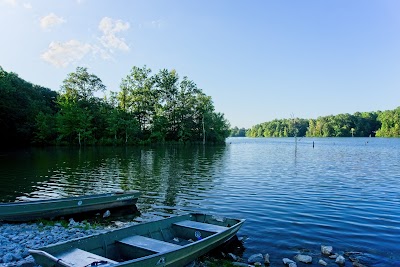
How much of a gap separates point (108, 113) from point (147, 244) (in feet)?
270

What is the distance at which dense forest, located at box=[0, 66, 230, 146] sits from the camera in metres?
74.7

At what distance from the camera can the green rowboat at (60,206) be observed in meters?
14.0

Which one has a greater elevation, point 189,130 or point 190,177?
point 189,130

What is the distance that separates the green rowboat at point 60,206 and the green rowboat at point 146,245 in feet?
20.2

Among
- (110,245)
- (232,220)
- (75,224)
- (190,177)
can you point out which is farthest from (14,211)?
(190,177)

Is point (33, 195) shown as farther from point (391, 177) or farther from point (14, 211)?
point (391, 177)

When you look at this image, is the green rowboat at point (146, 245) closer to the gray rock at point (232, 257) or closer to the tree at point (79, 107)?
the gray rock at point (232, 257)

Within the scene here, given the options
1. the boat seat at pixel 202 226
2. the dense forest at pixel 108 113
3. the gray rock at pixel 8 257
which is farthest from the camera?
the dense forest at pixel 108 113

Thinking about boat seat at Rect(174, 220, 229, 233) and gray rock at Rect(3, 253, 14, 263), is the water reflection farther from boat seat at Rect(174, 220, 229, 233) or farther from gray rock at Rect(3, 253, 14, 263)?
gray rock at Rect(3, 253, 14, 263)

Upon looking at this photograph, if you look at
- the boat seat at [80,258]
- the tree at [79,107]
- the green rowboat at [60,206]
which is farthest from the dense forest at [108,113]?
the boat seat at [80,258]

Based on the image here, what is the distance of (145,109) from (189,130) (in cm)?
1589

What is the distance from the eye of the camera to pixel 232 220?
1219cm

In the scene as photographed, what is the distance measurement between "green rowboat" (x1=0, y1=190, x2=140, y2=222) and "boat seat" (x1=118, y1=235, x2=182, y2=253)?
270 inches

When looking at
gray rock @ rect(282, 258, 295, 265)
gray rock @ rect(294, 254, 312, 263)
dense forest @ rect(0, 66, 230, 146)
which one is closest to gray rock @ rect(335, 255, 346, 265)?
gray rock @ rect(294, 254, 312, 263)
